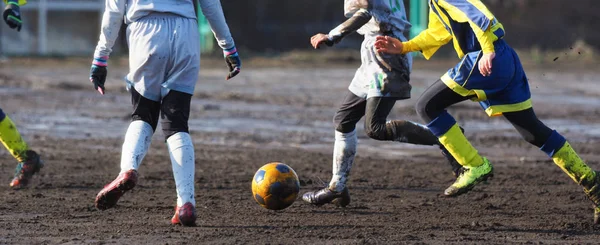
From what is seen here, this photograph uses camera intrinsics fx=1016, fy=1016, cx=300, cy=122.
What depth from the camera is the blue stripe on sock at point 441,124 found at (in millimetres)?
6984

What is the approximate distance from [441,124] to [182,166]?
72.7 inches

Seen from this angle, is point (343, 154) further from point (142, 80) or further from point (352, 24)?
point (142, 80)

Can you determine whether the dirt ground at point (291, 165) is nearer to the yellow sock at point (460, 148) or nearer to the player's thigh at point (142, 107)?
the yellow sock at point (460, 148)

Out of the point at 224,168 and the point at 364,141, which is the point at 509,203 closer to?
the point at 224,168

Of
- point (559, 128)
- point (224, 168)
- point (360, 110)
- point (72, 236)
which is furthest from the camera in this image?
point (559, 128)

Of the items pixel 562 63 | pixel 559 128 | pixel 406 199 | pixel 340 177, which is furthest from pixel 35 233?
pixel 562 63

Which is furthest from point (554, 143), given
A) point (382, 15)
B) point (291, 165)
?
point (291, 165)

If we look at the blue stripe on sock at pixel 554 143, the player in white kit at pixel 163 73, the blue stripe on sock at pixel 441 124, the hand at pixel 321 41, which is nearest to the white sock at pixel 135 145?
the player in white kit at pixel 163 73

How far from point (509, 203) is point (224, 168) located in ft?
9.73

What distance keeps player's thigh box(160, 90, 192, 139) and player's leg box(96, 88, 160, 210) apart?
0.56 ft

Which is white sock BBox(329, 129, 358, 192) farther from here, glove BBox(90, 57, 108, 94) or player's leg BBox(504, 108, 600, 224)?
glove BBox(90, 57, 108, 94)

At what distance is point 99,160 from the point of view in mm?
10023

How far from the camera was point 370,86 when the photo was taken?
7.21 m

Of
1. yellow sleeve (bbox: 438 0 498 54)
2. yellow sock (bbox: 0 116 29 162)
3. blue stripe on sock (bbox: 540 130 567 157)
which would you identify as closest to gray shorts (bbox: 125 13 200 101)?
yellow sleeve (bbox: 438 0 498 54)
